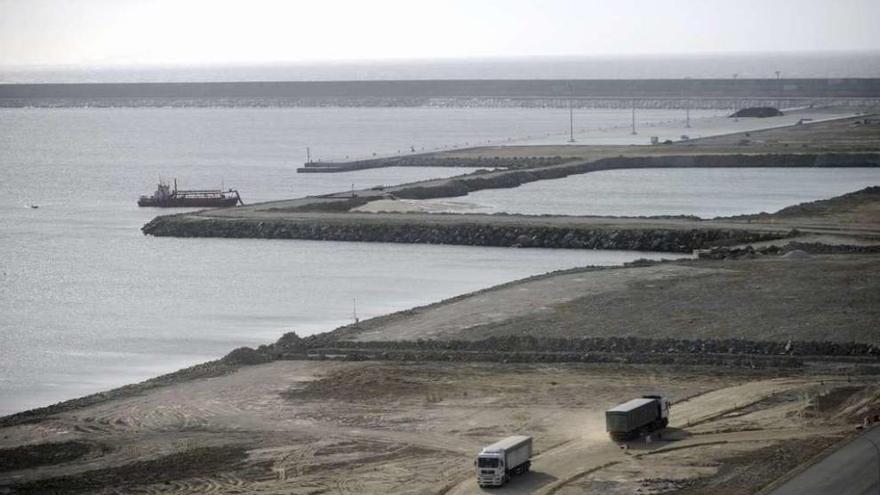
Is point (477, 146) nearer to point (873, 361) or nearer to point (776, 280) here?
point (776, 280)

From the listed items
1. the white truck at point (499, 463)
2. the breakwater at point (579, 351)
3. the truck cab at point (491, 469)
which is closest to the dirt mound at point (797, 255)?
the breakwater at point (579, 351)

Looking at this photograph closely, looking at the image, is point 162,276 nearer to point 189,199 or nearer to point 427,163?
point 189,199

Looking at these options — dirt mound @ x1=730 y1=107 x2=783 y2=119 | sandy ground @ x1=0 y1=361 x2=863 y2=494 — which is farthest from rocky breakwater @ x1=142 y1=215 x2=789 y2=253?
dirt mound @ x1=730 y1=107 x2=783 y2=119

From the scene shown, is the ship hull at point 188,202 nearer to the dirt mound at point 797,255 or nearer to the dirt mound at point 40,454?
the dirt mound at point 797,255

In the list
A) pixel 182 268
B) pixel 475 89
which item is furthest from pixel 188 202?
pixel 475 89

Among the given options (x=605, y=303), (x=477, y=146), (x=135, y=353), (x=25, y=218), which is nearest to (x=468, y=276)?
(x=605, y=303)

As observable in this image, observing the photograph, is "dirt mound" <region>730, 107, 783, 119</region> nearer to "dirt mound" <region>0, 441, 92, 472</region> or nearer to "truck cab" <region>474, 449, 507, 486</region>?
"dirt mound" <region>0, 441, 92, 472</region>
